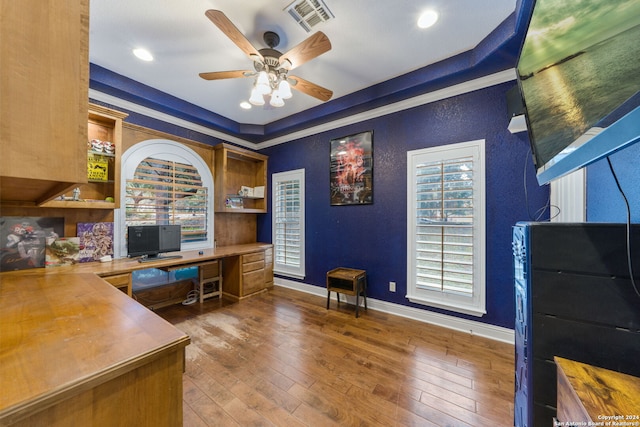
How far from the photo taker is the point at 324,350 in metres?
2.19

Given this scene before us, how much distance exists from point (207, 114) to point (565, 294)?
420 centimetres

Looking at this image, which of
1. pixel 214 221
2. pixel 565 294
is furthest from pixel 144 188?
pixel 565 294

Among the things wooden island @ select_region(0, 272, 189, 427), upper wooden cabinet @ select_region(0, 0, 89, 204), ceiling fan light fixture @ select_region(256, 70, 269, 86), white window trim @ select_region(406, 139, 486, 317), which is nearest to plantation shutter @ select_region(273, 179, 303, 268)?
white window trim @ select_region(406, 139, 486, 317)

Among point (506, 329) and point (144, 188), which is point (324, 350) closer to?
point (506, 329)

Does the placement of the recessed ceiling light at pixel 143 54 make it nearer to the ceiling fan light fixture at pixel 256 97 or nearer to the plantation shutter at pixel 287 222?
the ceiling fan light fixture at pixel 256 97

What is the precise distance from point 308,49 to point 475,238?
244 cm

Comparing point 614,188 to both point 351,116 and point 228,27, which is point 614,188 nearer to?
point 228,27

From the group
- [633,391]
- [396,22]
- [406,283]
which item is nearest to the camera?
[633,391]

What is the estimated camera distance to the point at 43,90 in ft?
1.79

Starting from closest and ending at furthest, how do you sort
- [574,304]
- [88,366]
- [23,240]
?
[88,366]
[574,304]
[23,240]

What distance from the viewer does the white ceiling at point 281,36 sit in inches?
69.6

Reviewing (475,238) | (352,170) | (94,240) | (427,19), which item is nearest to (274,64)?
(427,19)

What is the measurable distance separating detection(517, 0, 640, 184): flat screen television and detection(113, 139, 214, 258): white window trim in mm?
3838

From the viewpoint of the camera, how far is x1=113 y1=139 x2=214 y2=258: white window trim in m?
2.87
